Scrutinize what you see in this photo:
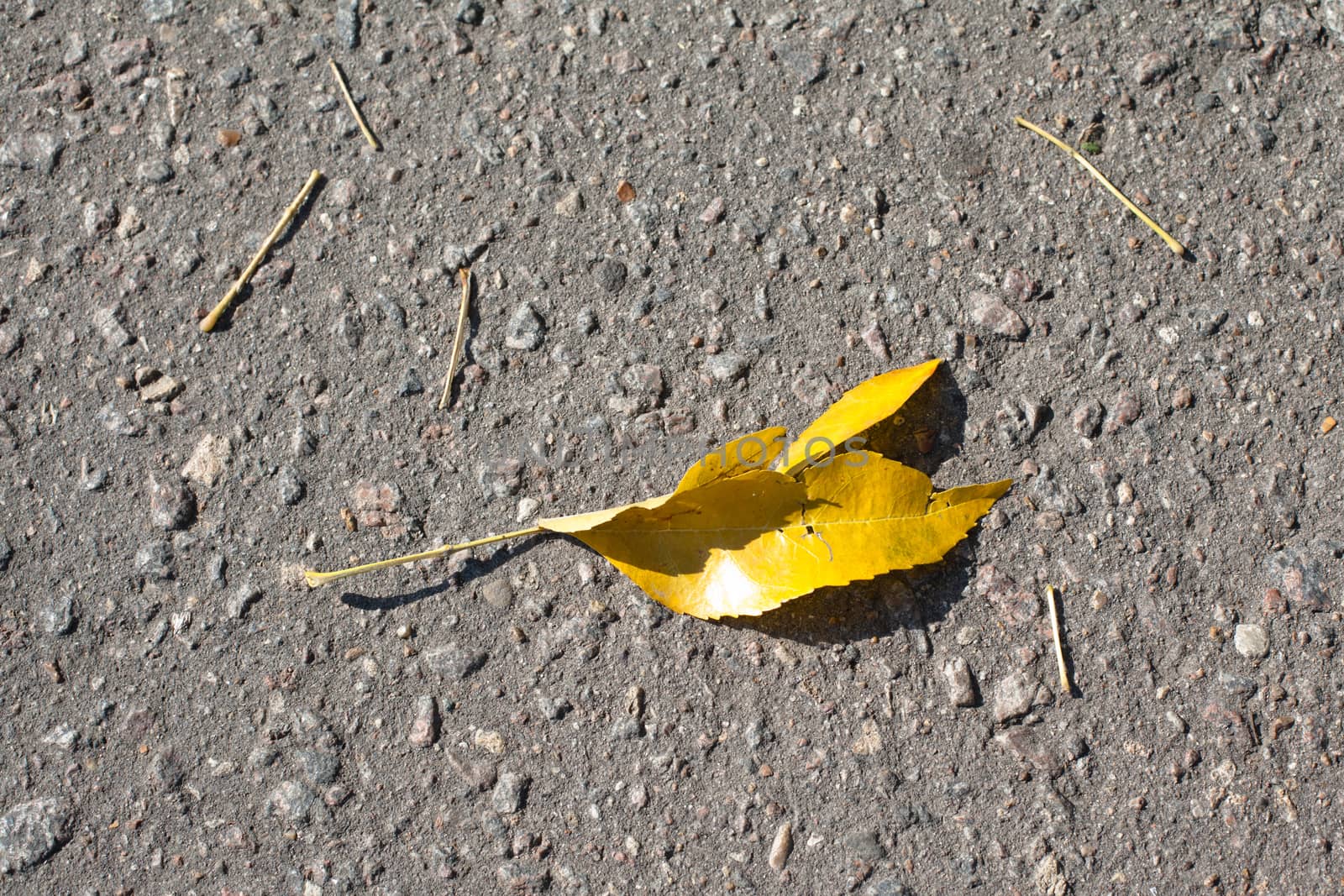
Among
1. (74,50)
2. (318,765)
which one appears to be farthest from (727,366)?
(74,50)

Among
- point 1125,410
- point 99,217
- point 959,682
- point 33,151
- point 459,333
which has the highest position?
point 33,151

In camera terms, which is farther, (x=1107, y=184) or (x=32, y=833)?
(x=1107, y=184)

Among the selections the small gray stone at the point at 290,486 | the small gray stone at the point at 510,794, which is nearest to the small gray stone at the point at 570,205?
the small gray stone at the point at 290,486

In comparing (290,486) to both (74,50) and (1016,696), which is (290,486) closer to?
(74,50)

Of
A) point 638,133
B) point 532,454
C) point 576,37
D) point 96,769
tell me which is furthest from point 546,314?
point 96,769

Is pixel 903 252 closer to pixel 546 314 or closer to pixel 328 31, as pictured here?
pixel 546 314

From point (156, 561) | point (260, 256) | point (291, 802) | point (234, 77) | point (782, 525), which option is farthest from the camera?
point (234, 77)
